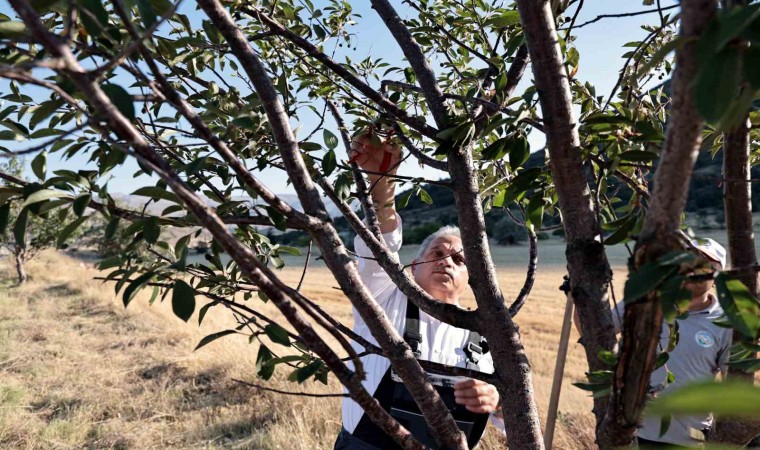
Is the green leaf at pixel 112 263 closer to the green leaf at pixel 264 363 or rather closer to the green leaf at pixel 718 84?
the green leaf at pixel 264 363

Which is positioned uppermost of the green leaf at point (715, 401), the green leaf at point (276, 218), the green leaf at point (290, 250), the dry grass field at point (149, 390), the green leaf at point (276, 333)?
the green leaf at point (276, 218)

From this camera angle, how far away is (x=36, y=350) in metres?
8.98

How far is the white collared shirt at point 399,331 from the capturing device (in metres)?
2.12

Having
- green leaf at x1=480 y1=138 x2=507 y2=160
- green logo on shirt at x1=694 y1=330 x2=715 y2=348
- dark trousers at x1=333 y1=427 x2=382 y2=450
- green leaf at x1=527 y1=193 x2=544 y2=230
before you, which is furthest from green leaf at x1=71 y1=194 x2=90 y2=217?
green logo on shirt at x1=694 y1=330 x2=715 y2=348

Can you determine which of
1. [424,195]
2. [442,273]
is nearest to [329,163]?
[424,195]

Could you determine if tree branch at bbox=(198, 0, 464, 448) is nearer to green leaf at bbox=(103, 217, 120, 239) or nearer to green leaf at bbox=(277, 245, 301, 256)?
green leaf at bbox=(103, 217, 120, 239)

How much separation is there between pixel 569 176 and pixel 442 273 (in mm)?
2068

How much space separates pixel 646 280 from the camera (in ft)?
1.47

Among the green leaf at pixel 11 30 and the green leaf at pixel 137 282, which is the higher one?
the green leaf at pixel 11 30

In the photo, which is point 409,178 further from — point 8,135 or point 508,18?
point 8,135

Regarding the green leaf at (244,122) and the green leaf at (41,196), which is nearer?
the green leaf at (41,196)

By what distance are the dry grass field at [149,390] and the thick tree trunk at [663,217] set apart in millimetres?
4131

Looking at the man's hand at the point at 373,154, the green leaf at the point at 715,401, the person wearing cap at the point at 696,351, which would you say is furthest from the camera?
the person wearing cap at the point at 696,351

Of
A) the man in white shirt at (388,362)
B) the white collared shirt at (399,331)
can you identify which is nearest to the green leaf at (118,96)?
the man in white shirt at (388,362)
